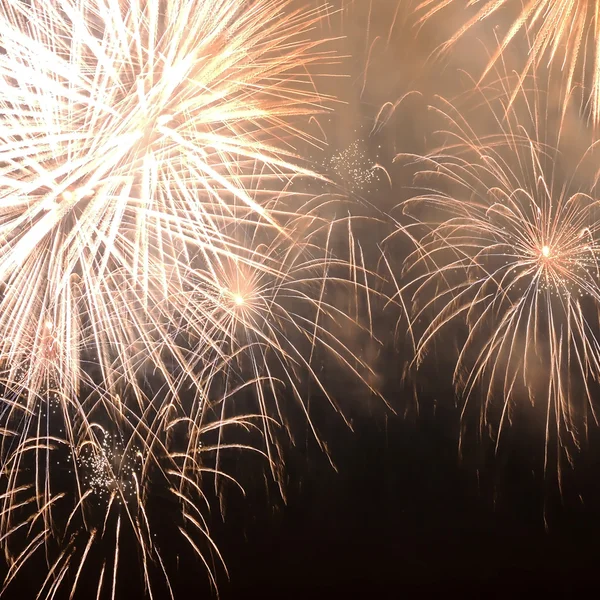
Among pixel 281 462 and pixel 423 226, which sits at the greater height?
pixel 423 226

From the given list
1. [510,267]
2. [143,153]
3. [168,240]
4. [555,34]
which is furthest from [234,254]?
[555,34]

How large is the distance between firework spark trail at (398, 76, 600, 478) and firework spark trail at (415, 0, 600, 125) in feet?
0.27

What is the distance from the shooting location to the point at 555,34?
132cm

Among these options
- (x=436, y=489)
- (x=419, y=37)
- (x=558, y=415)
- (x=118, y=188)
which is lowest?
(x=436, y=489)

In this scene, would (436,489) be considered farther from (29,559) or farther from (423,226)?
(29,559)

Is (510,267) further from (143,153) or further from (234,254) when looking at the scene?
(143,153)

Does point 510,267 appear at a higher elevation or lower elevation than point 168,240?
higher

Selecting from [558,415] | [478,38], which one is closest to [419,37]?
[478,38]

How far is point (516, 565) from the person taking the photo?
4.19 feet

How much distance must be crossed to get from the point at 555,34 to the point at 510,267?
51 centimetres

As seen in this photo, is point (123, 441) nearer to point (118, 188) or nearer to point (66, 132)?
point (118, 188)

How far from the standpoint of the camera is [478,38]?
1.31 meters

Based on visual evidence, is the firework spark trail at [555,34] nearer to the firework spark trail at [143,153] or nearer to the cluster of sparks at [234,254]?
the cluster of sparks at [234,254]

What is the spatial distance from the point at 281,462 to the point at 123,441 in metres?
0.34
